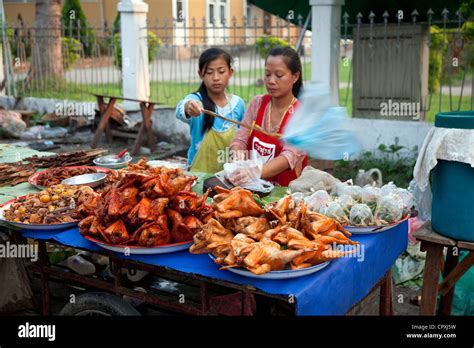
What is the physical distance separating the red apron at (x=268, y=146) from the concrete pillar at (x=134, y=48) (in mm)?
6170

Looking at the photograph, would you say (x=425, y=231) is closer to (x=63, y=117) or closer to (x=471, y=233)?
(x=471, y=233)

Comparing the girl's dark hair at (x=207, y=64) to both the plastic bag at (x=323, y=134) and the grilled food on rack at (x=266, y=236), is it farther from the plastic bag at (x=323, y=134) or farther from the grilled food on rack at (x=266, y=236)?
the grilled food on rack at (x=266, y=236)

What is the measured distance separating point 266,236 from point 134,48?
7.66m

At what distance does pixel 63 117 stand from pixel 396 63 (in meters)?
6.16

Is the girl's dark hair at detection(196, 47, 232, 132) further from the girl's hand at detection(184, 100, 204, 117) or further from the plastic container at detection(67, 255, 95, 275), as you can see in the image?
the plastic container at detection(67, 255, 95, 275)

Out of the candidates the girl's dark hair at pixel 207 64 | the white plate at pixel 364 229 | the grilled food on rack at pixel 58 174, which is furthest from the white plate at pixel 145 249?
the girl's dark hair at pixel 207 64

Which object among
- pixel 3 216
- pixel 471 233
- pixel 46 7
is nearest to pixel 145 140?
pixel 46 7

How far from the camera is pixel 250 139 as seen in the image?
3.58m

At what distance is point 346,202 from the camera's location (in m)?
2.57

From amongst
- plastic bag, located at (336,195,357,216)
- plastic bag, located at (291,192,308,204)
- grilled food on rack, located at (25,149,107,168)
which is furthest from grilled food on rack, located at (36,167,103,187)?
plastic bag, located at (336,195,357,216)

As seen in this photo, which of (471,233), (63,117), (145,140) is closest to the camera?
(471,233)

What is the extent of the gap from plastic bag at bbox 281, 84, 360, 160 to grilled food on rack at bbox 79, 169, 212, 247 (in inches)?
27.4

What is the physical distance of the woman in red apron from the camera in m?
3.28

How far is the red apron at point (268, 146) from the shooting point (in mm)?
3438
